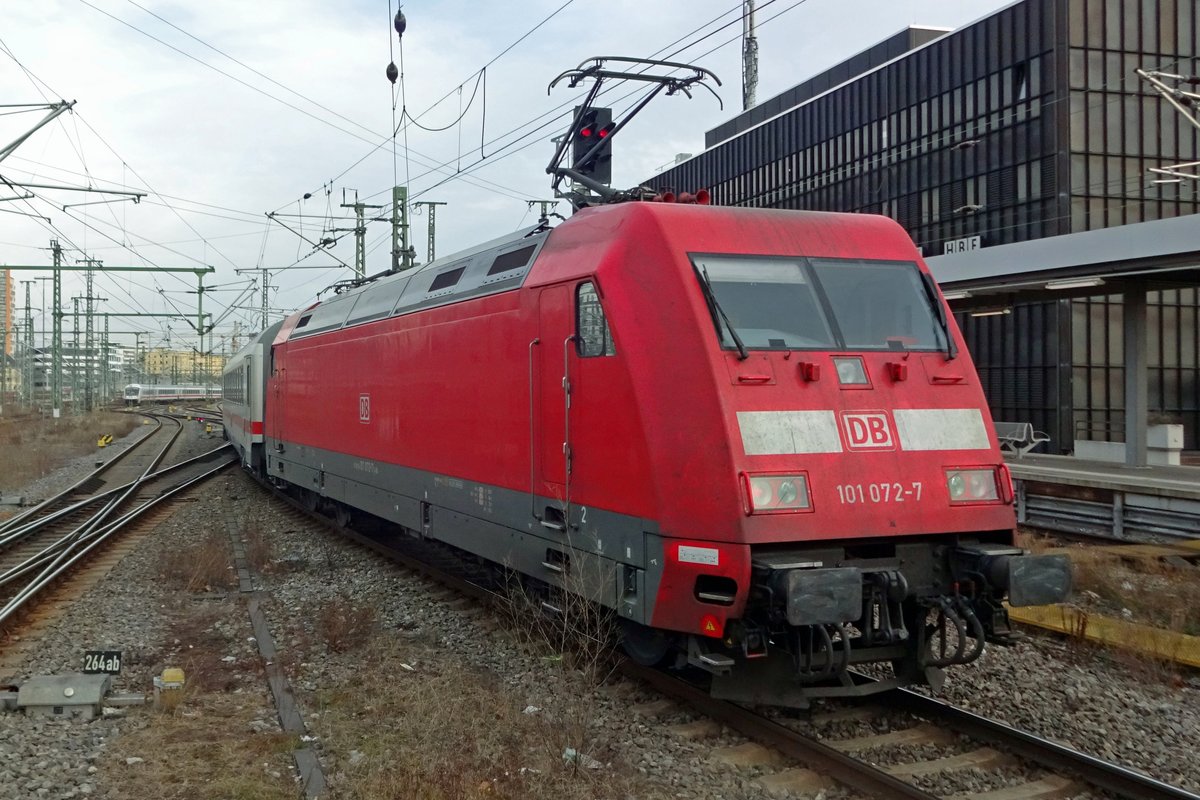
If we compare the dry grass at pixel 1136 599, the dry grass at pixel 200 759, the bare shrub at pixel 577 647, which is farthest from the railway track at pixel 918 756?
the dry grass at pixel 200 759

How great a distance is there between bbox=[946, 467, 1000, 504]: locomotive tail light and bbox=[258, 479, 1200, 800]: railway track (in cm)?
132

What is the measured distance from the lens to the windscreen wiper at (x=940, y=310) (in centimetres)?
685

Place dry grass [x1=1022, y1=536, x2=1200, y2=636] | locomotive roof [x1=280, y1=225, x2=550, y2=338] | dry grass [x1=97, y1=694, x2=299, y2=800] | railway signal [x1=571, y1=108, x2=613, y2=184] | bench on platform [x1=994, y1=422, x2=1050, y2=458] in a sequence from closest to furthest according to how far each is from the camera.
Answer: dry grass [x1=97, y1=694, x2=299, y2=800], locomotive roof [x1=280, y1=225, x2=550, y2=338], dry grass [x1=1022, y1=536, x2=1200, y2=636], railway signal [x1=571, y1=108, x2=613, y2=184], bench on platform [x1=994, y1=422, x2=1050, y2=458]

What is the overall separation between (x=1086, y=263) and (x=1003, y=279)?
1474 mm

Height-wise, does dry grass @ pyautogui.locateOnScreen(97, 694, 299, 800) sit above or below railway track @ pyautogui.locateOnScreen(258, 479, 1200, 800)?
below

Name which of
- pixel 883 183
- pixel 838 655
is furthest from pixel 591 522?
pixel 883 183

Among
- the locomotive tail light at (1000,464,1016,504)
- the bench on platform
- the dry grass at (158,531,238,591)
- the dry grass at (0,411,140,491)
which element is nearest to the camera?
the locomotive tail light at (1000,464,1016,504)

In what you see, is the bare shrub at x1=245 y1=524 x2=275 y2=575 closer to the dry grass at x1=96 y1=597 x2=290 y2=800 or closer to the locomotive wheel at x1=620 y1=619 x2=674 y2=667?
the dry grass at x1=96 y1=597 x2=290 y2=800

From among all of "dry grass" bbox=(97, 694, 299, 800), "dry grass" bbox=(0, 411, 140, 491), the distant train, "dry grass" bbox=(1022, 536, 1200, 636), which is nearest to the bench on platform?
"dry grass" bbox=(1022, 536, 1200, 636)

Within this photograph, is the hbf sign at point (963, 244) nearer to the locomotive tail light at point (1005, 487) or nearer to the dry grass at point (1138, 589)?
the dry grass at point (1138, 589)

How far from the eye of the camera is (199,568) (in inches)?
464

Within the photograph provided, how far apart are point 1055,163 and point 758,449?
3356 centimetres

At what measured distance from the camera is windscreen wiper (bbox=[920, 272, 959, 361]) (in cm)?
685

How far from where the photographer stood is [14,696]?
22.7 feet
